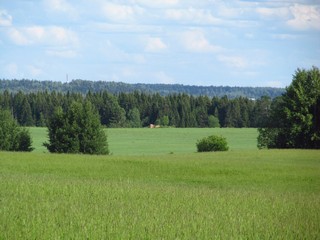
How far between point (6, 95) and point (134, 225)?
489 feet

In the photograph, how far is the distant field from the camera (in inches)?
3418

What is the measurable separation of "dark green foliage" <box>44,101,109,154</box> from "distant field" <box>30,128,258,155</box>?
423 inches

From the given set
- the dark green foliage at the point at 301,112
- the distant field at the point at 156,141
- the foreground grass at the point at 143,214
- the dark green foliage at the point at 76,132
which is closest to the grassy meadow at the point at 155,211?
the foreground grass at the point at 143,214

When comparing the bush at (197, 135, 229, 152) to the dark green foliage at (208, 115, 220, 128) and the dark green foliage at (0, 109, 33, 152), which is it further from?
the dark green foliage at (208, 115, 220, 128)

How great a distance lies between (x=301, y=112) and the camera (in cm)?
6231

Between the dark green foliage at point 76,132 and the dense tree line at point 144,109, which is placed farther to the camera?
the dense tree line at point 144,109

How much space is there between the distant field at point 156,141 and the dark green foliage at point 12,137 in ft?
40.7

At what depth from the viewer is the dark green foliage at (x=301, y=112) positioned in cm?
6212

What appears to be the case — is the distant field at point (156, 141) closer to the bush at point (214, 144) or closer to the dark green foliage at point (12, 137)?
the dark green foliage at point (12, 137)

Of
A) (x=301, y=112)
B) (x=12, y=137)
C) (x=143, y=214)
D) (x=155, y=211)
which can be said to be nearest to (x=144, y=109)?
(x=12, y=137)

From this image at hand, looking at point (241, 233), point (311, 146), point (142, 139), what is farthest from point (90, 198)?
point (142, 139)

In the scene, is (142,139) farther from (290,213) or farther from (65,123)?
(290,213)

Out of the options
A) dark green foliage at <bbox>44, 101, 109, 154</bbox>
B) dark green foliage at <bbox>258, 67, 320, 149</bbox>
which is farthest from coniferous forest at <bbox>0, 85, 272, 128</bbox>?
dark green foliage at <bbox>258, 67, 320, 149</bbox>

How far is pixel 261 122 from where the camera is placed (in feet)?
246
